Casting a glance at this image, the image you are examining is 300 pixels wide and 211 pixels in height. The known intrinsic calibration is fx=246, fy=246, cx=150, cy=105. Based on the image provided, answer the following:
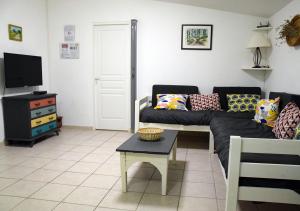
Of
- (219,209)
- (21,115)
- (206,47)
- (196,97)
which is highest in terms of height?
(206,47)

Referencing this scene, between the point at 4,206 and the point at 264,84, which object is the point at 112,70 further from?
the point at 4,206

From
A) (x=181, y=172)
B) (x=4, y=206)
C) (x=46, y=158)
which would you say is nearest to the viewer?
(x=4, y=206)

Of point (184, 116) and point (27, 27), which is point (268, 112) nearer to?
point (184, 116)

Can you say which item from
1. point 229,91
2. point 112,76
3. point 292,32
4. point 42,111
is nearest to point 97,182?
point 42,111

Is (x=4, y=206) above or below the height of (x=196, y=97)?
below

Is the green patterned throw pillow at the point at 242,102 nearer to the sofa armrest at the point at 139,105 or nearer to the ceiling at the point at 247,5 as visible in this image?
the ceiling at the point at 247,5

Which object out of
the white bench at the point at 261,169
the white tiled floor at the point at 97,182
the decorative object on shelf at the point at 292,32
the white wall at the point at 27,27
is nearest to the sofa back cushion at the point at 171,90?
the white tiled floor at the point at 97,182

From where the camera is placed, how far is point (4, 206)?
2.02 metres

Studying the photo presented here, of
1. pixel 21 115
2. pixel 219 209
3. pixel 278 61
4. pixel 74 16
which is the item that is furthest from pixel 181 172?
pixel 74 16

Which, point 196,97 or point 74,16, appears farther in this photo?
point 74,16

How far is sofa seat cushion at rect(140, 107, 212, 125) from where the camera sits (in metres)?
3.49

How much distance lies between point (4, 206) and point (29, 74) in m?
2.44

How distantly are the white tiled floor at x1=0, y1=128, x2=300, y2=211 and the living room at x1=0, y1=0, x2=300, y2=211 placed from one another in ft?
0.06

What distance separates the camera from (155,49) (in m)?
4.34
